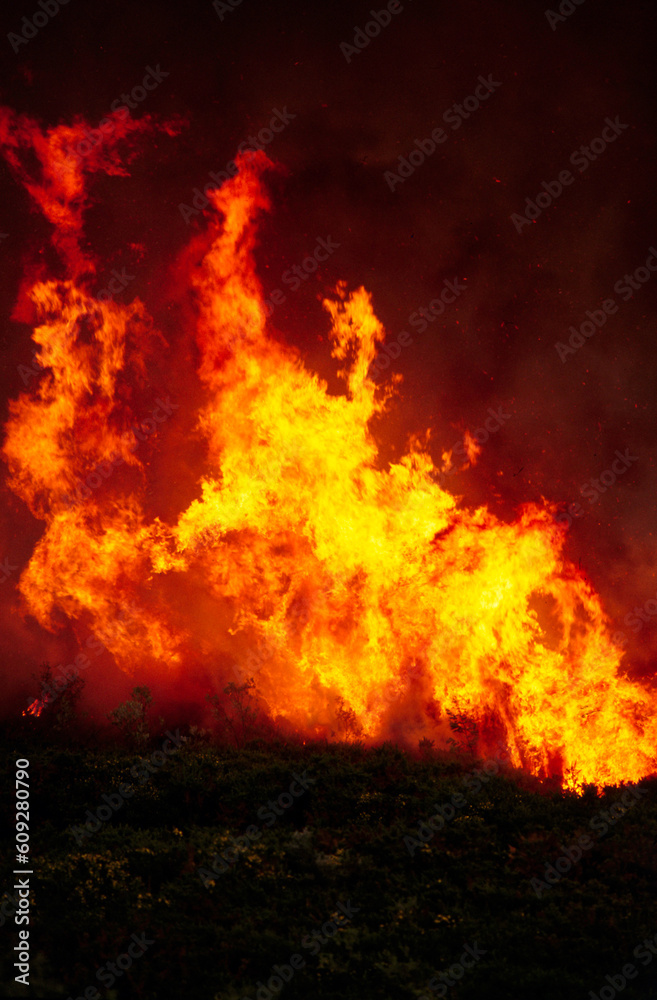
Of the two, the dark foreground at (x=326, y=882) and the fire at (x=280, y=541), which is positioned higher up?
the fire at (x=280, y=541)

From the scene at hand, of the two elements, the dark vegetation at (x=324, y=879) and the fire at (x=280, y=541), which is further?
the fire at (x=280, y=541)

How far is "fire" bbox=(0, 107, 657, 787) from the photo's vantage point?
14.4m

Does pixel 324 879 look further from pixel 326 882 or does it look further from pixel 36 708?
pixel 36 708

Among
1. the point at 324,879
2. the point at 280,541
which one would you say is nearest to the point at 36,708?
the point at 280,541

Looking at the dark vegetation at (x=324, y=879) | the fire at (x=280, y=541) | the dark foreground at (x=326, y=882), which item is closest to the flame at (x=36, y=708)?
the fire at (x=280, y=541)

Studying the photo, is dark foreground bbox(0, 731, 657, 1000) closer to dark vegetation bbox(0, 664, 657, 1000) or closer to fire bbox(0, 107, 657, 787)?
dark vegetation bbox(0, 664, 657, 1000)

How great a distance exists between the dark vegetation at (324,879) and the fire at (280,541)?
2.58 meters

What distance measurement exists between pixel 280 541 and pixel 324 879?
782cm

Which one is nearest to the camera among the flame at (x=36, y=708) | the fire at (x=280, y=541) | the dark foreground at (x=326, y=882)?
the dark foreground at (x=326, y=882)

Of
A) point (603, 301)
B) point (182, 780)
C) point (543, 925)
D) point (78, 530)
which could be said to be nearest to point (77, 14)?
point (78, 530)

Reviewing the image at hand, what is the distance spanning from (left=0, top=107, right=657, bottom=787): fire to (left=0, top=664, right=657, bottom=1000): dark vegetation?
2582 millimetres

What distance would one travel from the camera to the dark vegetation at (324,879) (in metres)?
7.00

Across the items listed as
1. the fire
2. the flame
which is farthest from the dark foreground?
the fire

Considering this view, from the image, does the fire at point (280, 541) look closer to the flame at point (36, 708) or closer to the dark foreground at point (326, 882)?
the flame at point (36, 708)
